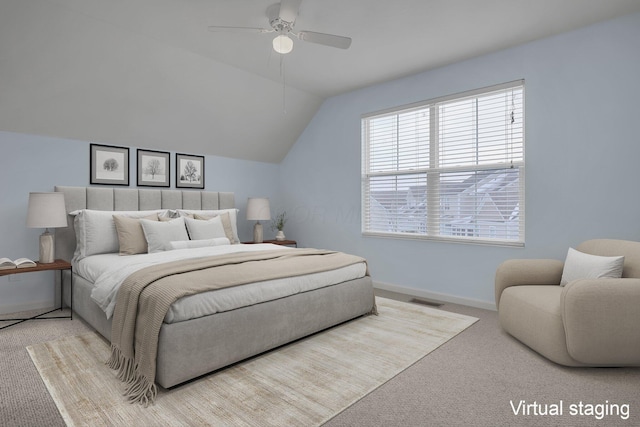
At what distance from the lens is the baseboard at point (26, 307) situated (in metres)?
3.46

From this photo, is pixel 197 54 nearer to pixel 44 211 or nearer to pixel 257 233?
pixel 44 211

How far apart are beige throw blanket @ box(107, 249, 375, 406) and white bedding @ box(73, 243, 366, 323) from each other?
0.05 meters

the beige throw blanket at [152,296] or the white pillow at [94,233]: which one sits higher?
the white pillow at [94,233]

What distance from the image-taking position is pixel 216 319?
2.25m

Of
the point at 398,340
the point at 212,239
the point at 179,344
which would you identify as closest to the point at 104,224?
the point at 212,239

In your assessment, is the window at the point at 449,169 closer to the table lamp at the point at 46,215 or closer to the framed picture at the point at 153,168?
the framed picture at the point at 153,168

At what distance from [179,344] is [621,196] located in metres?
3.63

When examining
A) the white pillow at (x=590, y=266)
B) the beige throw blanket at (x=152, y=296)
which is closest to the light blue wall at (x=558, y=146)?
the white pillow at (x=590, y=266)

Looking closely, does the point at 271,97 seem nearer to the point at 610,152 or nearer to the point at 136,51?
the point at 136,51

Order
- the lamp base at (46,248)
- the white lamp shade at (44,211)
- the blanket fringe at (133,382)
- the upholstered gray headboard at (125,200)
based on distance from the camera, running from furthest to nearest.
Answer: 1. the upholstered gray headboard at (125,200)
2. the lamp base at (46,248)
3. the white lamp shade at (44,211)
4. the blanket fringe at (133,382)

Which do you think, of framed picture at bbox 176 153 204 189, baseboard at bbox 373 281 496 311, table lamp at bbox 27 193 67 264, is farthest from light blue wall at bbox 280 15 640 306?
table lamp at bbox 27 193 67 264

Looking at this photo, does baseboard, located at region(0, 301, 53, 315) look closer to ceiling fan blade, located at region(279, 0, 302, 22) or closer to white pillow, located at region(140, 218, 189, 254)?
white pillow, located at region(140, 218, 189, 254)

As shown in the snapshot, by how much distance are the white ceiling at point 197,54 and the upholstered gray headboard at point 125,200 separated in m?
0.58

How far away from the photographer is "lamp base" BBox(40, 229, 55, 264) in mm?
3324
